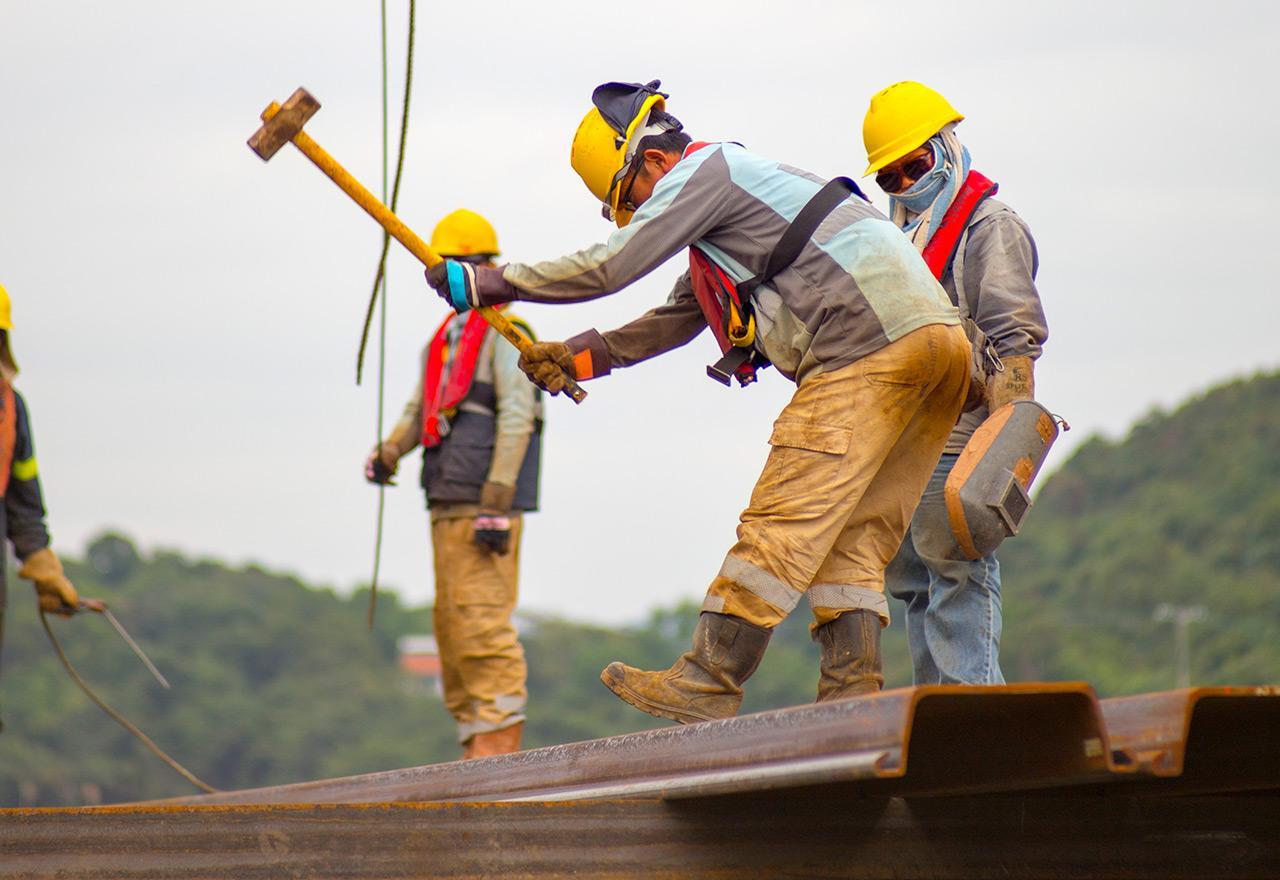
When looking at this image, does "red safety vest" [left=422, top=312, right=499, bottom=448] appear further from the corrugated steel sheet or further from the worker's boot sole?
the corrugated steel sheet

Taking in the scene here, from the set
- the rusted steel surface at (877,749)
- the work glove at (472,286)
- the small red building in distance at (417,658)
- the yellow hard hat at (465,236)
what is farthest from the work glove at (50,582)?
the small red building in distance at (417,658)

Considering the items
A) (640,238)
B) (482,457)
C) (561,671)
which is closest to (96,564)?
(561,671)

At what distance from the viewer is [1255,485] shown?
1679 inches

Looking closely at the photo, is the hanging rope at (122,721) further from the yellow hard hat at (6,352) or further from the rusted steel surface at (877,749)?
the rusted steel surface at (877,749)

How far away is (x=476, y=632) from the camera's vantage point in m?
7.45

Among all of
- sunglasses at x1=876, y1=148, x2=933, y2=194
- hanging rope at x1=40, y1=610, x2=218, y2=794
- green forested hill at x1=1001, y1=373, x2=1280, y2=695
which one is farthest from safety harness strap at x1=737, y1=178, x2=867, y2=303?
green forested hill at x1=1001, y1=373, x2=1280, y2=695

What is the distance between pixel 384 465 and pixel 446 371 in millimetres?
481

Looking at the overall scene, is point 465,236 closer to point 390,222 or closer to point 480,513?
point 480,513

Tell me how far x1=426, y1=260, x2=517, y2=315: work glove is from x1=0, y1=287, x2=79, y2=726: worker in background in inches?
129

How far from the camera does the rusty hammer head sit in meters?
4.78

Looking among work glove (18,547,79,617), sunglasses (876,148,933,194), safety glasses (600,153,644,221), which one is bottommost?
work glove (18,547,79,617)

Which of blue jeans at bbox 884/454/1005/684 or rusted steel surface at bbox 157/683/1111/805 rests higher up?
blue jeans at bbox 884/454/1005/684

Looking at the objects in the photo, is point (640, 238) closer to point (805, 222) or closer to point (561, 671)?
point (805, 222)

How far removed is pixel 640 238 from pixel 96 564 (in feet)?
169
